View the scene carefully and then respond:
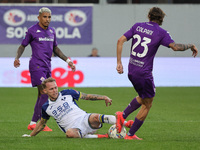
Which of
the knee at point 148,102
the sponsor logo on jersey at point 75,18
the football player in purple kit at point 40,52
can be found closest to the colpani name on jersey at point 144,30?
the knee at point 148,102

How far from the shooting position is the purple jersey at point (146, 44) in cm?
784

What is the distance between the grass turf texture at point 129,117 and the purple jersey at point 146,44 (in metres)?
1.15

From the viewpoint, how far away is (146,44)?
7.85 meters

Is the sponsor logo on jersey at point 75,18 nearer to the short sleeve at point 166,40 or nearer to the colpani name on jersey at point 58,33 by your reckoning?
the colpani name on jersey at point 58,33

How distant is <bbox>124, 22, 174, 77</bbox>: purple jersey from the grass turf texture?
1151mm

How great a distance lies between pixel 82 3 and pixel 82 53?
9.01 ft

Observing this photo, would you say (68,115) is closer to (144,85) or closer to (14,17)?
(144,85)

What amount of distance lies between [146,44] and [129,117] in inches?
167

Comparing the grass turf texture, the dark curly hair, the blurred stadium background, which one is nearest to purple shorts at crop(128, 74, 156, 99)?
the grass turf texture

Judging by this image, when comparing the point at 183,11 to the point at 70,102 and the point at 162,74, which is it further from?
the point at 70,102

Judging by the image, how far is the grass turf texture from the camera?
7.28m

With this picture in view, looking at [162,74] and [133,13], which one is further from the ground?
[133,13]

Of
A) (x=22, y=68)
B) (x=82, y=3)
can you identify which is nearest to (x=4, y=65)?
(x=22, y=68)

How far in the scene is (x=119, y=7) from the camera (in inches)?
1116
